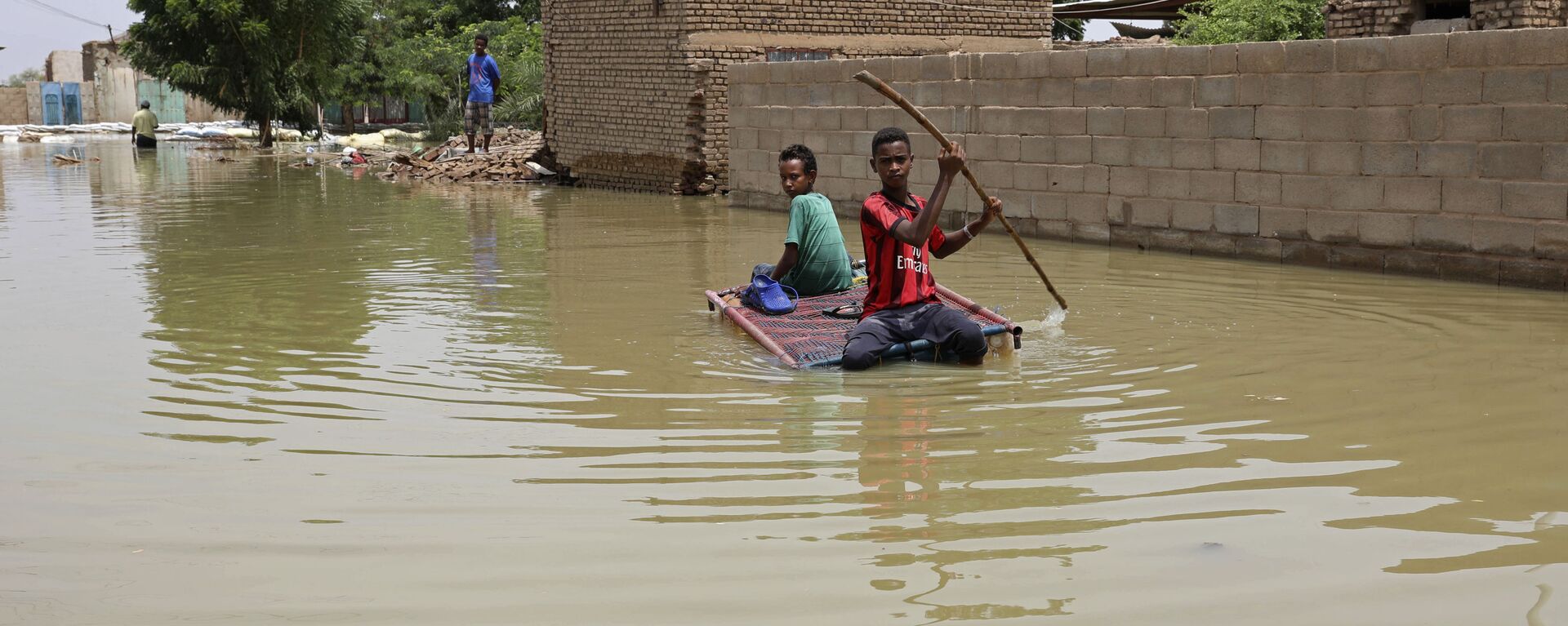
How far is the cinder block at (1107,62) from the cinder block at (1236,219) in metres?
1.53

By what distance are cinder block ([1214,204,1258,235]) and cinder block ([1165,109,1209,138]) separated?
63cm

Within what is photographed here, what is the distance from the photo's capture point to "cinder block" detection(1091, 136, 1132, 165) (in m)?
13.0

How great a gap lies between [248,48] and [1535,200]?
32.6 m

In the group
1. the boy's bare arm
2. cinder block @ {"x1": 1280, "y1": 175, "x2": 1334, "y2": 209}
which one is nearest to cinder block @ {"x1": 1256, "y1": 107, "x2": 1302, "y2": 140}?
cinder block @ {"x1": 1280, "y1": 175, "x2": 1334, "y2": 209}

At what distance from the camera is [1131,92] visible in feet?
42.1

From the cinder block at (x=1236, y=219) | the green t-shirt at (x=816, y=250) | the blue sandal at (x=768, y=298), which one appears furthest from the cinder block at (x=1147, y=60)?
the blue sandal at (x=768, y=298)

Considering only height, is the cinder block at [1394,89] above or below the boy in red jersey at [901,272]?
above

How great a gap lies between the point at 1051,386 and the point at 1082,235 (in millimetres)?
7095

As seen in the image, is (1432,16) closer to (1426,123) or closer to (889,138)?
(1426,123)

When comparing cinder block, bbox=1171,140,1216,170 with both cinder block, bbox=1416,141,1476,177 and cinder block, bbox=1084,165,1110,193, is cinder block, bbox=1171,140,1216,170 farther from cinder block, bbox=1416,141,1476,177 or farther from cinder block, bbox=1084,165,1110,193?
cinder block, bbox=1416,141,1476,177

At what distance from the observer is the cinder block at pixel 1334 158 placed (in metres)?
11.1

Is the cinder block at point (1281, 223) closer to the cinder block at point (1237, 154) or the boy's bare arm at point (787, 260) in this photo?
the cinder block at point (1237, 154)

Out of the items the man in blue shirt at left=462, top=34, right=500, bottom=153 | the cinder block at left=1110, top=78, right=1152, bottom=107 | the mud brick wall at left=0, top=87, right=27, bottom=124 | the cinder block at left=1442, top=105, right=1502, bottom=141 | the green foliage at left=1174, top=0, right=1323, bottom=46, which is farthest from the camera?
the mud brick wall at left=0, top=87, right=27, bottom=124

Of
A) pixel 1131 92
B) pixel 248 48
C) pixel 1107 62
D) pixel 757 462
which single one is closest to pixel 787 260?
pixel 757 462
